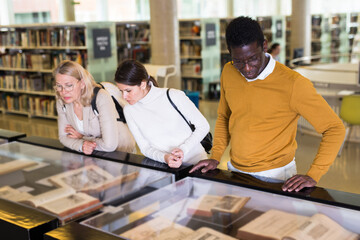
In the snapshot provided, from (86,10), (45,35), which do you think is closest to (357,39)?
(86,10)

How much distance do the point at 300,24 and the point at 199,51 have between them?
3.78 metres

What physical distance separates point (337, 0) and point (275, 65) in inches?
638

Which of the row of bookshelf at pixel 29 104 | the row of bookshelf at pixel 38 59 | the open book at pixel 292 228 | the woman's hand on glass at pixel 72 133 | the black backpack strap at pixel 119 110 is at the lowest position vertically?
the row of bookshelf at pixel 29 104

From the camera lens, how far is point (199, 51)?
33.3ft

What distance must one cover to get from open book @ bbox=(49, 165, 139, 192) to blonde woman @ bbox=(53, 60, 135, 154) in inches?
9.1

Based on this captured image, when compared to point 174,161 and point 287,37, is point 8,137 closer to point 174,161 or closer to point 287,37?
point 174,161

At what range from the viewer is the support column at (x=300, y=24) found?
12.2 m

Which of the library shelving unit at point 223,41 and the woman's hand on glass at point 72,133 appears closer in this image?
the woman's hand on glass at point 72,133

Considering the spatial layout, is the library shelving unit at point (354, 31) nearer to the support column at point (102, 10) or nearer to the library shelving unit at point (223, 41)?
the library shelving unit at point (223, 41)

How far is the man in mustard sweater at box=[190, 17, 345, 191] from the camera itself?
1746 mm

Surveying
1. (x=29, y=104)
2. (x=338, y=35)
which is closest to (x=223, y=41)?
(x=29, y=104)

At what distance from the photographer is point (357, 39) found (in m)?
14.9

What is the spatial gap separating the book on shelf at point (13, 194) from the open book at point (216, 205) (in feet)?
2.45

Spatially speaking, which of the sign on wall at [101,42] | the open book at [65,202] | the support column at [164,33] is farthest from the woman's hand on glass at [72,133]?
the support column at [164,33]
